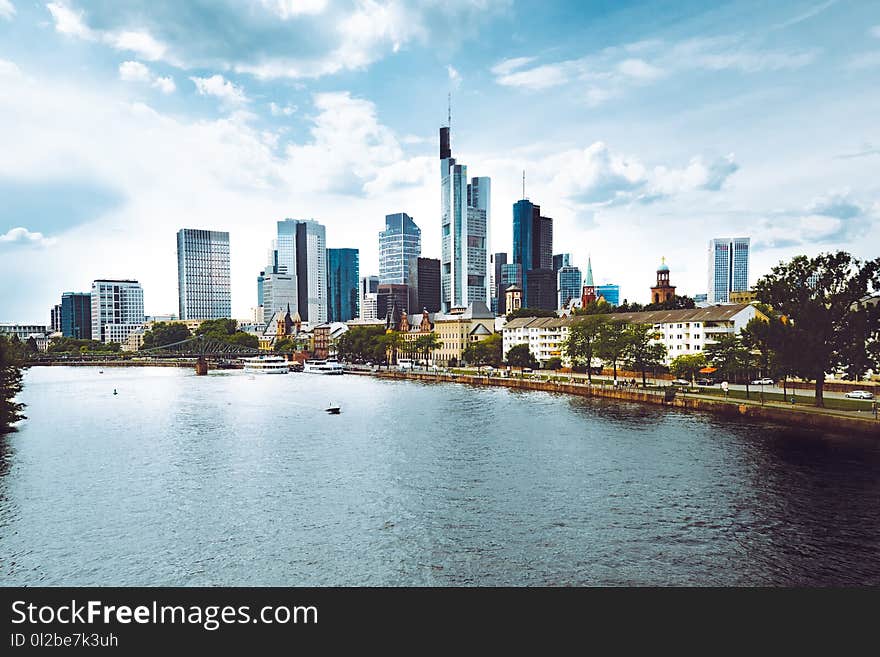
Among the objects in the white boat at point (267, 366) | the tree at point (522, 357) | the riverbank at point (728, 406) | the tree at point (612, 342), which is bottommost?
the white boat at point (267, 366)

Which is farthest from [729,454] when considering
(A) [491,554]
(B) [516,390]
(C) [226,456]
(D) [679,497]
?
(B) [516,390]

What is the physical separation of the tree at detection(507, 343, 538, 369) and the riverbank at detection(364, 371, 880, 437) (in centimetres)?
1457

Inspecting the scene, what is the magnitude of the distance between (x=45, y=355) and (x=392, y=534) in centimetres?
21460

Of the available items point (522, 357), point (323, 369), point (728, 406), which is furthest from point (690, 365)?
point (323, 369)

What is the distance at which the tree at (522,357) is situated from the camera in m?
107

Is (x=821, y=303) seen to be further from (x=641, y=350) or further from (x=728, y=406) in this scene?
(x=641, y=350)

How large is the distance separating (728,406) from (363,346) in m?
106

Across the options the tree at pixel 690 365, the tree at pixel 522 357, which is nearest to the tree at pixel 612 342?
the tree at pixel 690 365

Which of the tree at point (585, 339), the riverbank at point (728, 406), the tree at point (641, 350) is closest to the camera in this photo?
the riverbank at point (728, 406)

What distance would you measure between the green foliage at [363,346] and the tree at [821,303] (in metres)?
94.6

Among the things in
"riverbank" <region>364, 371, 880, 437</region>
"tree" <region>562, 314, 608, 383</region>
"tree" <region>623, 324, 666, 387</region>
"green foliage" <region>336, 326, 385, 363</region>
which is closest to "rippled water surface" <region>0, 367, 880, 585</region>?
"riverbank" <region>364, 371, 880, 437</region>

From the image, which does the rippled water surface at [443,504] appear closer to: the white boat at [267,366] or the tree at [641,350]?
the tree at [641,350]

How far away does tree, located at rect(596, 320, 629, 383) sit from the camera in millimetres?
78688

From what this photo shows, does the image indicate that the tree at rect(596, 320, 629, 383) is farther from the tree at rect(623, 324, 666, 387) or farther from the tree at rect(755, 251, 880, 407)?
the tree at rect(755, 251, 880, 407)
